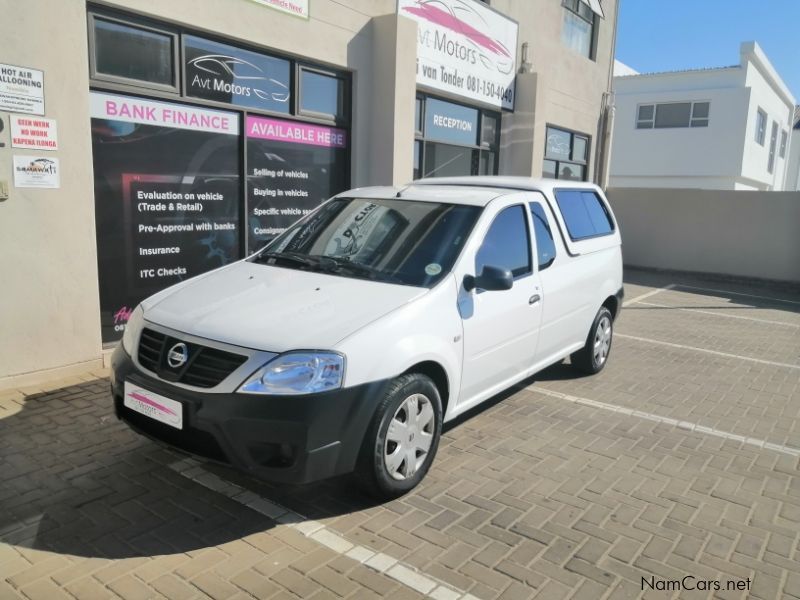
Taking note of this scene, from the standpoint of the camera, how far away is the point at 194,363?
3.37 meters

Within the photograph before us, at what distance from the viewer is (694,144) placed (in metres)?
29.3

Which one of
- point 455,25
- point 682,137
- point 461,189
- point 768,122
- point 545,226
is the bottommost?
point 545,226

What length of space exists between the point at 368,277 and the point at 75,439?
92.7 inches

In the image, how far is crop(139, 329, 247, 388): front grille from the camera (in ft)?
10.8

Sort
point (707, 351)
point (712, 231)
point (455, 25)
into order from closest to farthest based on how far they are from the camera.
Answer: point (707, 351) → point (455, 25) → point (712, 231)

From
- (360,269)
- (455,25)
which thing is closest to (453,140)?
(455,25)

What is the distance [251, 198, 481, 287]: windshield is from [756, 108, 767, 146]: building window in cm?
3184

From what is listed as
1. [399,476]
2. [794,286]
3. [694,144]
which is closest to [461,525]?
[399,476]

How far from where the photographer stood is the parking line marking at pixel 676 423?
16.1 feet

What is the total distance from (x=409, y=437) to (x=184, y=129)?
462cm

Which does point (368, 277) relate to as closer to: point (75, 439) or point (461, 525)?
point (461, 525)

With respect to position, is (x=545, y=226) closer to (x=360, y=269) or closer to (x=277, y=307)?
(x=360, y=269)

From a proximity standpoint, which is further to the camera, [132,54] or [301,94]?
[301,94]

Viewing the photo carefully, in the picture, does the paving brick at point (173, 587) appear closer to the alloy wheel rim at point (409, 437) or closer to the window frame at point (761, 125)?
the alloy wheel rim at point (409, 437)
